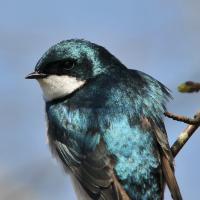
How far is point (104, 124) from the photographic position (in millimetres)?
2393

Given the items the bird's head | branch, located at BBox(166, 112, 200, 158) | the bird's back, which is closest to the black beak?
the bird's head

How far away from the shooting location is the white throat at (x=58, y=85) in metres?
2.61

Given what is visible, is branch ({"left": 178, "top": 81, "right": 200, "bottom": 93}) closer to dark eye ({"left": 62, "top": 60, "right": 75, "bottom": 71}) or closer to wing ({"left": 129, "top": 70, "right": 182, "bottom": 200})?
wing ({"left": 129, "top": 70, "right": 182, "bottom": 200})

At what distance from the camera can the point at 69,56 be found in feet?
8.73

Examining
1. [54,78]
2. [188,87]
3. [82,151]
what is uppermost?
[188,87]

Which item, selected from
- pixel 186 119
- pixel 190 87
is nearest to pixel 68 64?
pixel 186 119

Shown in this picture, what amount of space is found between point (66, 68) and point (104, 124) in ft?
1.27

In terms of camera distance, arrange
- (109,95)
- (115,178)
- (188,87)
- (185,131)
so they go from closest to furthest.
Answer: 1. (188,87)
2. (185,131)
3. (115,178)
4. (109,95)

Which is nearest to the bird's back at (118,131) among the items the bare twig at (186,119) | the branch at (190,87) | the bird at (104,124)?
the bird at (104,124)

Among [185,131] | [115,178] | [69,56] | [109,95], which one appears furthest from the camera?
[69,56]

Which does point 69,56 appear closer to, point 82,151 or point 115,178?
point 82,151

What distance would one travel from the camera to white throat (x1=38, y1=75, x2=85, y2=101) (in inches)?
103

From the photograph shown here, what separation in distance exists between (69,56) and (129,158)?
1.93 feet

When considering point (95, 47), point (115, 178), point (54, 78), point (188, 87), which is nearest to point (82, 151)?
point (115, 178)
